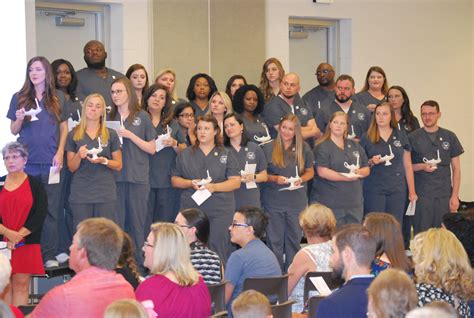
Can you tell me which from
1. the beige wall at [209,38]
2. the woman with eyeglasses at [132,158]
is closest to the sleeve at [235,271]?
the woman with eyeglasses at [132,158]

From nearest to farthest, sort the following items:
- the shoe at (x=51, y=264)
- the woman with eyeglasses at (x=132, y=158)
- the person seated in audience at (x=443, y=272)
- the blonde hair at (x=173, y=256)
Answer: the person seated in audience at (x=443, y=272) < the blonde hair at (x=173, y=256) < the shoe at (x=51, y=264) < the woman with eyeglasses at (x=132, y=158)

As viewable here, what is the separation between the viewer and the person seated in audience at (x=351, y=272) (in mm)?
4145

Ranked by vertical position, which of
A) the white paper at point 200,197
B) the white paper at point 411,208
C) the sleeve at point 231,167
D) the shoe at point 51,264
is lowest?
the shoe at point 51,264

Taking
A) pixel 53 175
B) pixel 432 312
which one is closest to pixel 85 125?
pixel 53 175

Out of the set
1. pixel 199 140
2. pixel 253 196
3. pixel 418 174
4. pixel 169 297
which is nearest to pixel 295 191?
pixel 253 196

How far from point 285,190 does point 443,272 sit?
4174 mm

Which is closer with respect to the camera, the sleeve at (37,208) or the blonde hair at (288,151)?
the sleeve at (37,208)

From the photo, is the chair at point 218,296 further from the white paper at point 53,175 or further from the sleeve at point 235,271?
the white paper at point 53,175

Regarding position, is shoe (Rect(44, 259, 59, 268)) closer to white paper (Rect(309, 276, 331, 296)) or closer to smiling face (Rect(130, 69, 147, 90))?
smiling face (Rect(130, 69, 147, 90))

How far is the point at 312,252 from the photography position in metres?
5.77

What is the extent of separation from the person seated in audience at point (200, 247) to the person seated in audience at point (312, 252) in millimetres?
493

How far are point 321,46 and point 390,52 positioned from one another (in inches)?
36.7

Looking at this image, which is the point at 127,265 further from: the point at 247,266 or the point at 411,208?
the point at 411,208

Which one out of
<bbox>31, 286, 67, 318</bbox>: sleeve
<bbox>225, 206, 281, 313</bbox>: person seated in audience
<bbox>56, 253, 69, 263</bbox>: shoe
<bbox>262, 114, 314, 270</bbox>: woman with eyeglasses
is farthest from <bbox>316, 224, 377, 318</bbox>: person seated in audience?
<bbox>262, 114, 314, 270</bbox>: woman with eyeglasses
